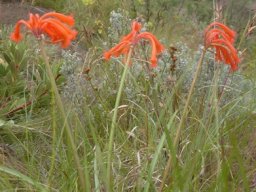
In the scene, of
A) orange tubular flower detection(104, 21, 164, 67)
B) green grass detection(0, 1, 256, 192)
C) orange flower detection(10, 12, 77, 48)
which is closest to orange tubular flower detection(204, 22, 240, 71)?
orange tubular flower detection(104, 21, 164, 67)

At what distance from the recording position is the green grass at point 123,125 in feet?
7.37

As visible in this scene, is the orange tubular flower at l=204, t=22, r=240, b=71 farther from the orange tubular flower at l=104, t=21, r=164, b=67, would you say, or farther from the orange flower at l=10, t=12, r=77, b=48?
the orange flower at l=10, t=12, r=77, b=48

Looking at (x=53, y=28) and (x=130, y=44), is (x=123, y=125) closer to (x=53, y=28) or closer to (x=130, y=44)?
(x=130, y=44)

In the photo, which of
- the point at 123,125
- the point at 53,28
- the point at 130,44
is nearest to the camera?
the point at 53,28

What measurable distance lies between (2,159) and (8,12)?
467cm

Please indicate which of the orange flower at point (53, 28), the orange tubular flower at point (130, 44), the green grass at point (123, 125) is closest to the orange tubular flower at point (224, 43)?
the orange tubular flower at point (130, 44)

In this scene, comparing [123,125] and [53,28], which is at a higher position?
[53,28]

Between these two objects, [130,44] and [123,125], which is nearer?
[130,44]

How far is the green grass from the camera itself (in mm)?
2246

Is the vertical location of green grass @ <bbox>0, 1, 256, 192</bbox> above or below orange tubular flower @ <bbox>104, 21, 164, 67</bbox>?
below

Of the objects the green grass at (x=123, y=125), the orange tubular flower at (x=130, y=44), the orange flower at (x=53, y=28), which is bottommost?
the green grass at (x=123, y=125)

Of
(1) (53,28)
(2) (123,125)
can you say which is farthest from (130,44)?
(2) (123,125)

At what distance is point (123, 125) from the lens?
3170mm

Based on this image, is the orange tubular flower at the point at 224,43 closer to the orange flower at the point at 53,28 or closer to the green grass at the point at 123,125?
the green grass at the point at 123,125
